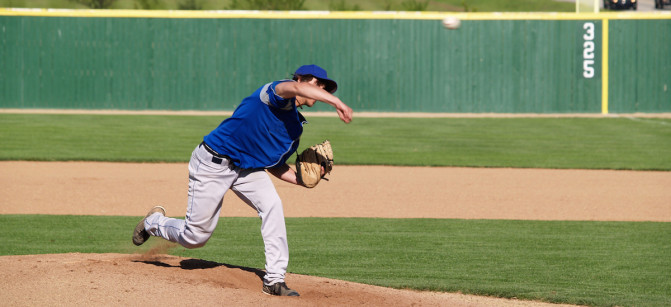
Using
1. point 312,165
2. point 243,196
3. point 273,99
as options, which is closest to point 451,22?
point 312,165

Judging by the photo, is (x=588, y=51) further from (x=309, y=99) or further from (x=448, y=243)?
(x=309, y=99)

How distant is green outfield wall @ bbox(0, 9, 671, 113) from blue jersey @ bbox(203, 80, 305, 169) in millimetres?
18353

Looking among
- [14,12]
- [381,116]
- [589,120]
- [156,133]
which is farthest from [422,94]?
[14,12]

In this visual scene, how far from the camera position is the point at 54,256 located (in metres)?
6.76

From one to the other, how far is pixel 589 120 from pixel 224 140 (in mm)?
18690

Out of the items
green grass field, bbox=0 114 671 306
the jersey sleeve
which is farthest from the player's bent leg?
green grass field, bbox=0 114 671 306

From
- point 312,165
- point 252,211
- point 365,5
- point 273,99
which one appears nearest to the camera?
point 273,99

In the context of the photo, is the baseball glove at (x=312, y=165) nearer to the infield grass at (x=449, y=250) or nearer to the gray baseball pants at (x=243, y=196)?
the gray baseball pants at (x=243, y=196)

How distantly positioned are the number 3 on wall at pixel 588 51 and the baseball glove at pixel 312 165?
1973 centimetres

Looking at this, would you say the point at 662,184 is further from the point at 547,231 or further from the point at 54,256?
the point at 54,256

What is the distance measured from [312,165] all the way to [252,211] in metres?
5.16

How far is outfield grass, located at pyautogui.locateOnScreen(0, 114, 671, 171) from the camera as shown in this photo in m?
16.1

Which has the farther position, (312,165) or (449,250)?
(449,250)

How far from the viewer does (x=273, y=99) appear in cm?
566
